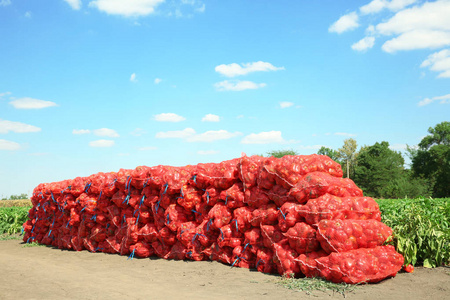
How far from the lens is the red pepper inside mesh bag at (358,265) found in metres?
6.12

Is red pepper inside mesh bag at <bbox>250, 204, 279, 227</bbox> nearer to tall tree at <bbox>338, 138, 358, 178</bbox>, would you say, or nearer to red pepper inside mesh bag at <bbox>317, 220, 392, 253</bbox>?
red pepper inside mesh bag at <bbox>317, 220, 392, 253</bbox>

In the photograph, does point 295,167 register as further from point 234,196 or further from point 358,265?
point 358,265

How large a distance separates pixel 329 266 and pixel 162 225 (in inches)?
179

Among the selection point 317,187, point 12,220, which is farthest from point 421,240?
point 12,220

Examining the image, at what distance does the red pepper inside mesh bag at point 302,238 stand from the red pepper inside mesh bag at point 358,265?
0.85 ft

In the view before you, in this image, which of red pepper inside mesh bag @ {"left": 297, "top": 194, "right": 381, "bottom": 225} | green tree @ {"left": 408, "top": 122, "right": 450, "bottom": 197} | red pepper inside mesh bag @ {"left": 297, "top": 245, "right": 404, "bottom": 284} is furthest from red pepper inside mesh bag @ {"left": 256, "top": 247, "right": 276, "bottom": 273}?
green tree @ {"left": 408, "top": 122, "right": 450, "bottom": 197}

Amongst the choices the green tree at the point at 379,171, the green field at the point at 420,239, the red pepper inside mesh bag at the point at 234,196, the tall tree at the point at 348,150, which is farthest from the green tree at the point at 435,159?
the red pepper inside mesh bag at the point at 234,196

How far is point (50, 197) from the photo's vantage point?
41.9 ft

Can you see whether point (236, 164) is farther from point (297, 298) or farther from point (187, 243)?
point (297, 298)

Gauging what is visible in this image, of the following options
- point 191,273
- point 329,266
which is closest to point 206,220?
point 191,273

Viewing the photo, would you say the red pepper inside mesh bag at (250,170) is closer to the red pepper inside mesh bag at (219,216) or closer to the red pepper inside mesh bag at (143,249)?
the red pepper inside mesh bag at (219,216)

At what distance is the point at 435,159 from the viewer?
151 feet

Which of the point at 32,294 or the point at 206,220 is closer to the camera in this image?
the point at 32,294

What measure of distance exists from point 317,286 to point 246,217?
2.15 meters
